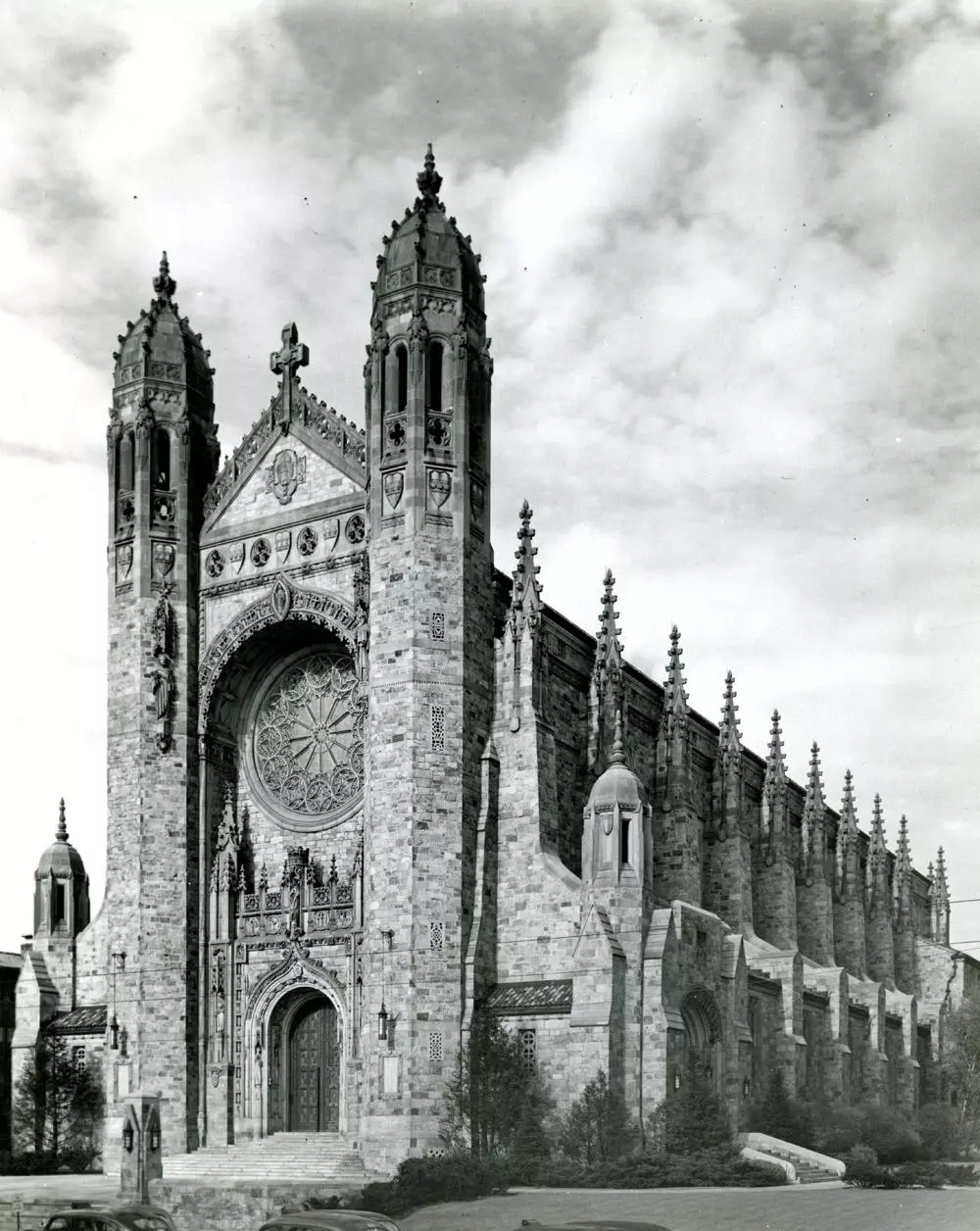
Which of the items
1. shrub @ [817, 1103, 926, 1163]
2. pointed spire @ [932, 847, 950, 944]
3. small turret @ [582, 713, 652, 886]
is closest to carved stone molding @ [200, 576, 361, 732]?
small turret @ [582, 713, 652, 886]

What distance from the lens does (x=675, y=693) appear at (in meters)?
48.6

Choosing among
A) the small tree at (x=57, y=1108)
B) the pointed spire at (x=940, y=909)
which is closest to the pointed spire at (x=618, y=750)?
the small tree at (x=57, y=1108)

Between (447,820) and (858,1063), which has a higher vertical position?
(447,820)

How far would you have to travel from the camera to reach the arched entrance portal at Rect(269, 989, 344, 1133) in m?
40.5

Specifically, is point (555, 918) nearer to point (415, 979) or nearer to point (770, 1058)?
point (415, 979)

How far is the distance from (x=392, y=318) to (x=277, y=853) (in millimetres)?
14564

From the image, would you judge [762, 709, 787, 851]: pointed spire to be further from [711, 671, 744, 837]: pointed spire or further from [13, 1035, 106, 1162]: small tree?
[13, 1035, 106, 1162]: small tree

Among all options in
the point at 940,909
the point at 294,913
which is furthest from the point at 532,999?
the point at 940,909

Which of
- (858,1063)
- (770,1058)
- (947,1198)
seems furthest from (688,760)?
(947,1198)

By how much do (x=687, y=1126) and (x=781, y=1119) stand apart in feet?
21.2

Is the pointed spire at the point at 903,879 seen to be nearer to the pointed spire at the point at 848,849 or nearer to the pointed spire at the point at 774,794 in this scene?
the pointed spire at the point at 848,849

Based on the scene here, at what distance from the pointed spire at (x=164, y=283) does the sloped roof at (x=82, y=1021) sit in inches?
809

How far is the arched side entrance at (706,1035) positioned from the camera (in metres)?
37.7

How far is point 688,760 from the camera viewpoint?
160ft
